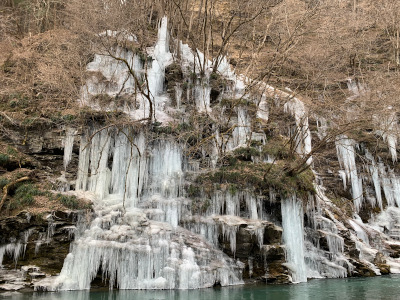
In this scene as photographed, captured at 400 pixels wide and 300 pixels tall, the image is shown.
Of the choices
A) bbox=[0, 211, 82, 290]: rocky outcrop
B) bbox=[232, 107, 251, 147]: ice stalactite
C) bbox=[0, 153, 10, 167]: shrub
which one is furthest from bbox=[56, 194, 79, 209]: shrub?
bbox=[232, 107, 251, 147]: ice stalactite

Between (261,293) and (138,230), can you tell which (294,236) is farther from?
(138,230)

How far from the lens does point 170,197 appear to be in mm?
9938

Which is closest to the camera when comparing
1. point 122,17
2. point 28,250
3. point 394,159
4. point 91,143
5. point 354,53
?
point 28,250

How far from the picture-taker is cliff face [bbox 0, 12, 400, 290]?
812 centimetres

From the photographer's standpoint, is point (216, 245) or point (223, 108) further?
point (223, 108)

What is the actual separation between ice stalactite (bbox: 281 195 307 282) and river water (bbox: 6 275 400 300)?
562 millimetres

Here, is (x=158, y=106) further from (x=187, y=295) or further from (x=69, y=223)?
(x=187, y=295)

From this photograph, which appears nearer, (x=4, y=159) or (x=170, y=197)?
(x=4, y=159)

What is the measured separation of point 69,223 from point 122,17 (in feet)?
33.9

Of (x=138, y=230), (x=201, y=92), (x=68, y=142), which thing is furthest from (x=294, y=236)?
(x=68, y=142)

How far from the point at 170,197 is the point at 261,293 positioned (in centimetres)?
395

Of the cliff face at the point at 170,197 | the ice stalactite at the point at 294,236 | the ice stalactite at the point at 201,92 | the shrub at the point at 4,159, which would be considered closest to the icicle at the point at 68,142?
the cliff face at the point at 170,197

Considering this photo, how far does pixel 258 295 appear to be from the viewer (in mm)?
7340

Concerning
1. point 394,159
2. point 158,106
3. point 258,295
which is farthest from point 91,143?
Result: point 394,159
